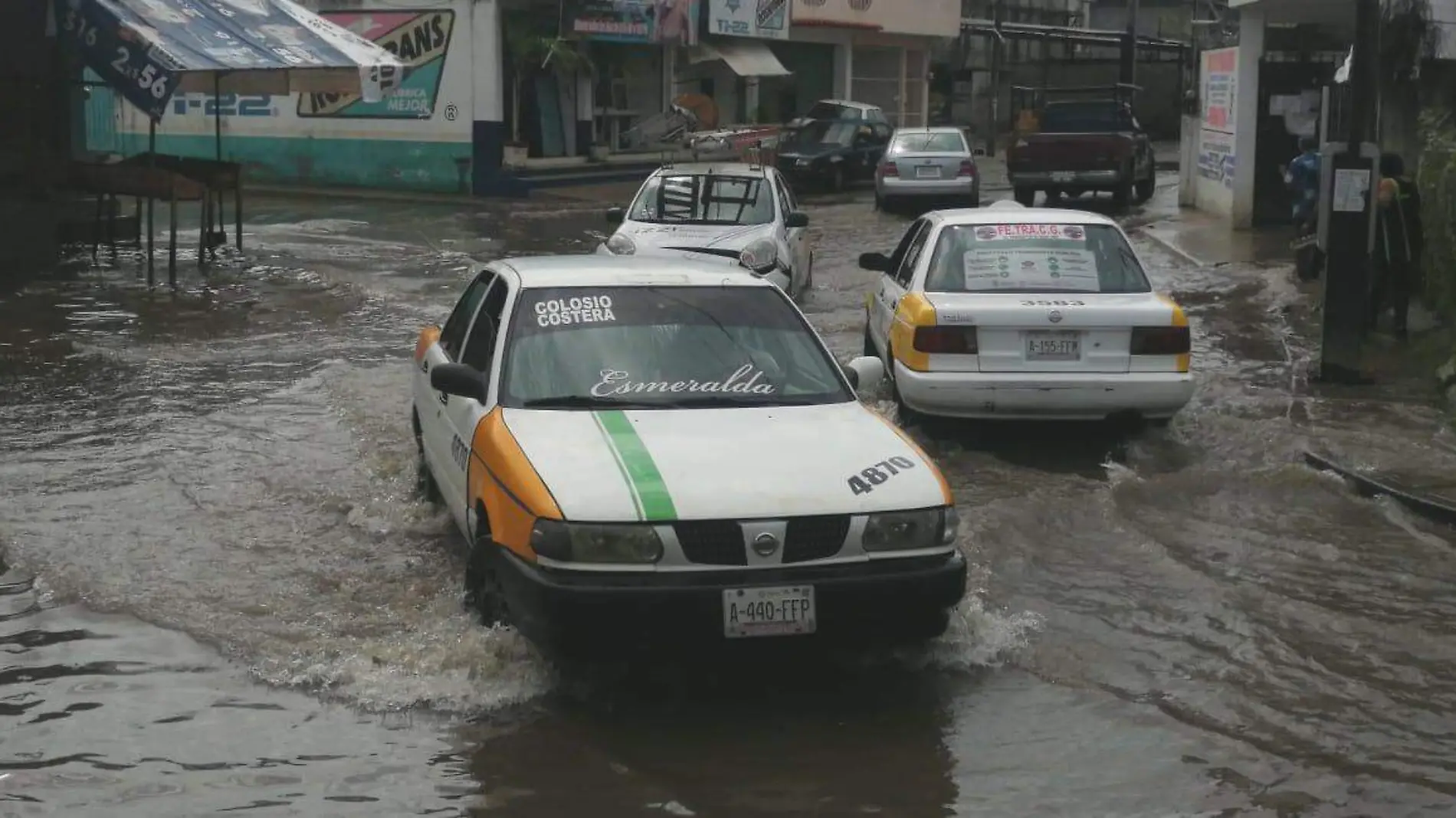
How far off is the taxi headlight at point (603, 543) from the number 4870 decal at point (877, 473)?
29.6 inches

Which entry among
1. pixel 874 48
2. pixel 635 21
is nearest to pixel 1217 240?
pixel 635 21

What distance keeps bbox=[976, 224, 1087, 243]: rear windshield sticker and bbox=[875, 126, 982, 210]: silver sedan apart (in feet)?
54.5

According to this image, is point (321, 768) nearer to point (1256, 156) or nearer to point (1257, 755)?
point (1257, 755)

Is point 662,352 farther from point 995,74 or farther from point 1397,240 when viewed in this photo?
point 995,74

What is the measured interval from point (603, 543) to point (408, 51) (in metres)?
25.7

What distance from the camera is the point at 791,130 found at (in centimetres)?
3362

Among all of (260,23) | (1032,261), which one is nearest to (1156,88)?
(260,23)

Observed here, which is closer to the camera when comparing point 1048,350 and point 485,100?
point 1048,350

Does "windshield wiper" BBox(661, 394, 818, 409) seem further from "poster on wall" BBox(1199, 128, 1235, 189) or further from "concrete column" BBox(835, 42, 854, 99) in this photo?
"concrete column" BBox(835, 42, 854, 99)

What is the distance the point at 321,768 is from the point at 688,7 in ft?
98.3

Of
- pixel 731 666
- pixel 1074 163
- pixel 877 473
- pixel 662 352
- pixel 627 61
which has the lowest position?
pixel 731 666

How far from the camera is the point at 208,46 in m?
17.7

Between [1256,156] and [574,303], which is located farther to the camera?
[1256,156]

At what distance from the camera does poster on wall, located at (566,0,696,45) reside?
1206 inches
